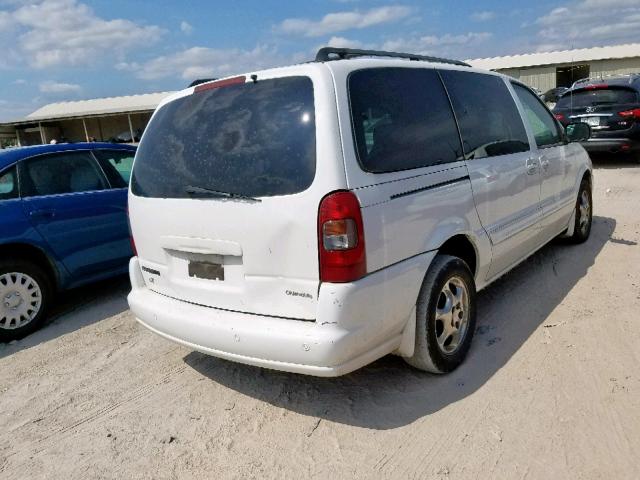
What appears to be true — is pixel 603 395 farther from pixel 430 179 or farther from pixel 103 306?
pixel 103 306

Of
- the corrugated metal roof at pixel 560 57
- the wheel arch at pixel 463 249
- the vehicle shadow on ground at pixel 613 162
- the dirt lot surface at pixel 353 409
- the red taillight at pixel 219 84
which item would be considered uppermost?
the corrugated metal roof at pixel 560 57

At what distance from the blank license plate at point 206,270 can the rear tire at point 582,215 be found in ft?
13.7

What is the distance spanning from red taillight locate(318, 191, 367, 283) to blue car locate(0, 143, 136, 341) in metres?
3.28

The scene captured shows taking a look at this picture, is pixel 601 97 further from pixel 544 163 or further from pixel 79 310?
pixel 79 310

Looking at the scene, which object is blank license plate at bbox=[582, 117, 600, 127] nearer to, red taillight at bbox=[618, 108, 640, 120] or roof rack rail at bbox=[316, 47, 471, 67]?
red taillight at bbox=[618, 108, 640, 120]

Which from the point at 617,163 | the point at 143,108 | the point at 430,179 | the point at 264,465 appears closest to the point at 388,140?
the point at 430,179

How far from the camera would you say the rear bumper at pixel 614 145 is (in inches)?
389

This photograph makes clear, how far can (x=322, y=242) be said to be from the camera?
95.0 inches

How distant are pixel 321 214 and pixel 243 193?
1.53 feet

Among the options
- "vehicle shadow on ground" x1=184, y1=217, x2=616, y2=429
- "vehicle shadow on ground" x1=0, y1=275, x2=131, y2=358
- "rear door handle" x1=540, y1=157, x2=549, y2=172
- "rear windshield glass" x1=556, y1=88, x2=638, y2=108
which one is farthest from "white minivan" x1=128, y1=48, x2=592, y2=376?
"rear windshield glass" x1=556, y1=88, x2=638, y2=108

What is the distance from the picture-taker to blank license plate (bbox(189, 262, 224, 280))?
278 cm

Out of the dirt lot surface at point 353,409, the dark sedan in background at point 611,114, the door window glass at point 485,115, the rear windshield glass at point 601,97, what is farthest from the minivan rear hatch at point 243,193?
the rear windshield glass at point 601,97

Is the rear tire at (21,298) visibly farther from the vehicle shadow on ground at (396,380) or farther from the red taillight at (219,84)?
the red taillight at (219,84)

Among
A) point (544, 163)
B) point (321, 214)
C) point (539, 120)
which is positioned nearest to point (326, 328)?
point (321, 214)
